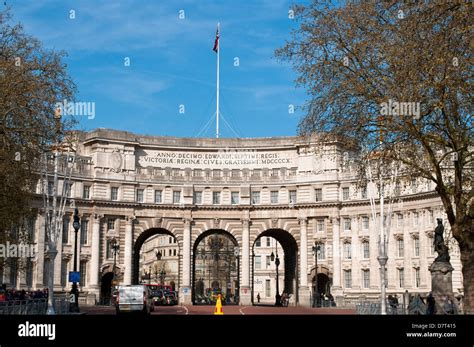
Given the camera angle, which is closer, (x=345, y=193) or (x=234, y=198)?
(x=345, y=193)

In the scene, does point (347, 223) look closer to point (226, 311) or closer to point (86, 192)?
point (226, 311)

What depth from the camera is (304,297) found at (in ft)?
270

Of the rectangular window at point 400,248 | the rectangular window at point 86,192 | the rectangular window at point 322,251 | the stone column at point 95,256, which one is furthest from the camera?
the rectangular window at point 322,251

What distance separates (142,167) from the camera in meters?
87.1

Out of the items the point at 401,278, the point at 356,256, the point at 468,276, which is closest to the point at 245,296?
the point at 356,256

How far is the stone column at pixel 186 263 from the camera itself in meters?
83.3

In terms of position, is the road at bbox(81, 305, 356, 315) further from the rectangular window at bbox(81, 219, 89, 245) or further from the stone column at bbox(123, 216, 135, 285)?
the rectangular window at bbox(81, 219, 89, 245)

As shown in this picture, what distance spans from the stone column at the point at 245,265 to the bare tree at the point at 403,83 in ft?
158

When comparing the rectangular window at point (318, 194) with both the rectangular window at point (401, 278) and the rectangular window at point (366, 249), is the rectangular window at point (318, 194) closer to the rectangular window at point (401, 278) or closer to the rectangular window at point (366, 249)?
the rectangular window at point (366, 249)

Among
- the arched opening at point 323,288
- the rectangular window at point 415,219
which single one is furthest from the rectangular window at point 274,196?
the rectangular window at point 415,219

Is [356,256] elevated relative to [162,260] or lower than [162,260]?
elevated

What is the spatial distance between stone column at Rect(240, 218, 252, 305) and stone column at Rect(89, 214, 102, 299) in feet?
55.9

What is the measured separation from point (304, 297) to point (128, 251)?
70.0 ft
